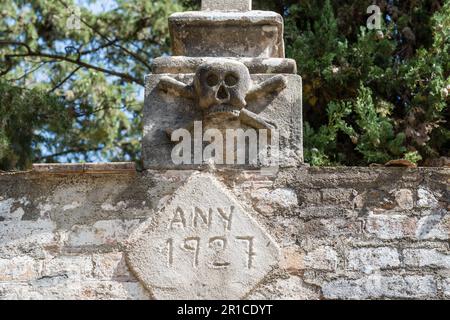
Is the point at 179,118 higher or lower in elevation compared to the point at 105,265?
higher

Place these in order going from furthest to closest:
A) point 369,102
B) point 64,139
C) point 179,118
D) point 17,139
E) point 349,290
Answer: point 64,139
point 17,139
point 369,102
point 179,118
point 349,290

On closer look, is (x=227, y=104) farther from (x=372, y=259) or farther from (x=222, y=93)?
(x=372, y=259)

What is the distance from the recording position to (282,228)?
16.2ft

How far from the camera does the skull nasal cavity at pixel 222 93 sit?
5.04 m

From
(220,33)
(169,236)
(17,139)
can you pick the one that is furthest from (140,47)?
(169,236)

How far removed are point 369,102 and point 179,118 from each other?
5.78 feet

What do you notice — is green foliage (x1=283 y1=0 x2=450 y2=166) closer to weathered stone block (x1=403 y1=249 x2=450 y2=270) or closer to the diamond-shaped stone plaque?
weathered stone block (x1=403 y1=249 x2=450 y2=270)

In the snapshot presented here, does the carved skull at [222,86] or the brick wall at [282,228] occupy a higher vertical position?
the carved skull at [222,86]

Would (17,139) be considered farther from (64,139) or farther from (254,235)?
(254,235)

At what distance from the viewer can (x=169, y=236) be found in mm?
4910

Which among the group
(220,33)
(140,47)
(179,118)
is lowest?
(179,118)

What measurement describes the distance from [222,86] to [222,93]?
36 millimetres

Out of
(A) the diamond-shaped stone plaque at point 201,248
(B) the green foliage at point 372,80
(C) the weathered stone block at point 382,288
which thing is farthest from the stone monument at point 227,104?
(B) the green foliage at point 372,80

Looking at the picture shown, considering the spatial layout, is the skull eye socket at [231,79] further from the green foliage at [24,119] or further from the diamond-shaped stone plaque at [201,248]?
the green foliage at [24,119]
